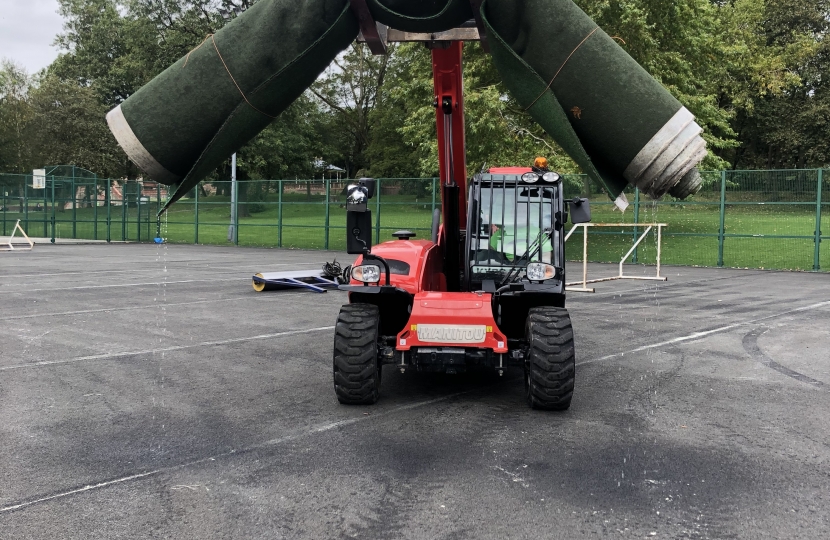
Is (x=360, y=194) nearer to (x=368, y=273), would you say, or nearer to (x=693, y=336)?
(x=368, y=273)

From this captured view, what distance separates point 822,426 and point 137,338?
750 cm

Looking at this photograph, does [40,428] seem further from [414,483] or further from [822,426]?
[822,426]

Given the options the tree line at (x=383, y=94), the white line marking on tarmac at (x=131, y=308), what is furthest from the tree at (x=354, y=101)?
the white line marking on tarmac at (x=131, y=308)

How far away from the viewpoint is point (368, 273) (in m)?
6.55

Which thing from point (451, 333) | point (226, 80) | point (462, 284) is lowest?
point (451, 333)

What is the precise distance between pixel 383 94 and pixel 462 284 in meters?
49.5

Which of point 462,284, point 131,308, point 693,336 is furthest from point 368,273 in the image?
point 131,308

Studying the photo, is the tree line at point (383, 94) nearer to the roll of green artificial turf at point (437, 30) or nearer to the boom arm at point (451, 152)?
the boom arm at point (451, 152)

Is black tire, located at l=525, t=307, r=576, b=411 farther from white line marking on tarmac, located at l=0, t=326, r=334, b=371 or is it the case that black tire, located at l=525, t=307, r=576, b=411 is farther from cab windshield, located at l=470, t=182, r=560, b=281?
white line marking on tarmac, located at l=0, t=326, r=334, b=371

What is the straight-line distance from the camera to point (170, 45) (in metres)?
39.9

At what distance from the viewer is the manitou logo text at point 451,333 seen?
603 cm

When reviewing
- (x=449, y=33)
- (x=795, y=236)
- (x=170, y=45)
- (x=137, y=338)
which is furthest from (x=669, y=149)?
(x=170, y=45)

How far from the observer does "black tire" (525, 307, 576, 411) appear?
5992mm

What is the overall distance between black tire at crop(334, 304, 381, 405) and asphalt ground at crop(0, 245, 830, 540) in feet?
0.62
